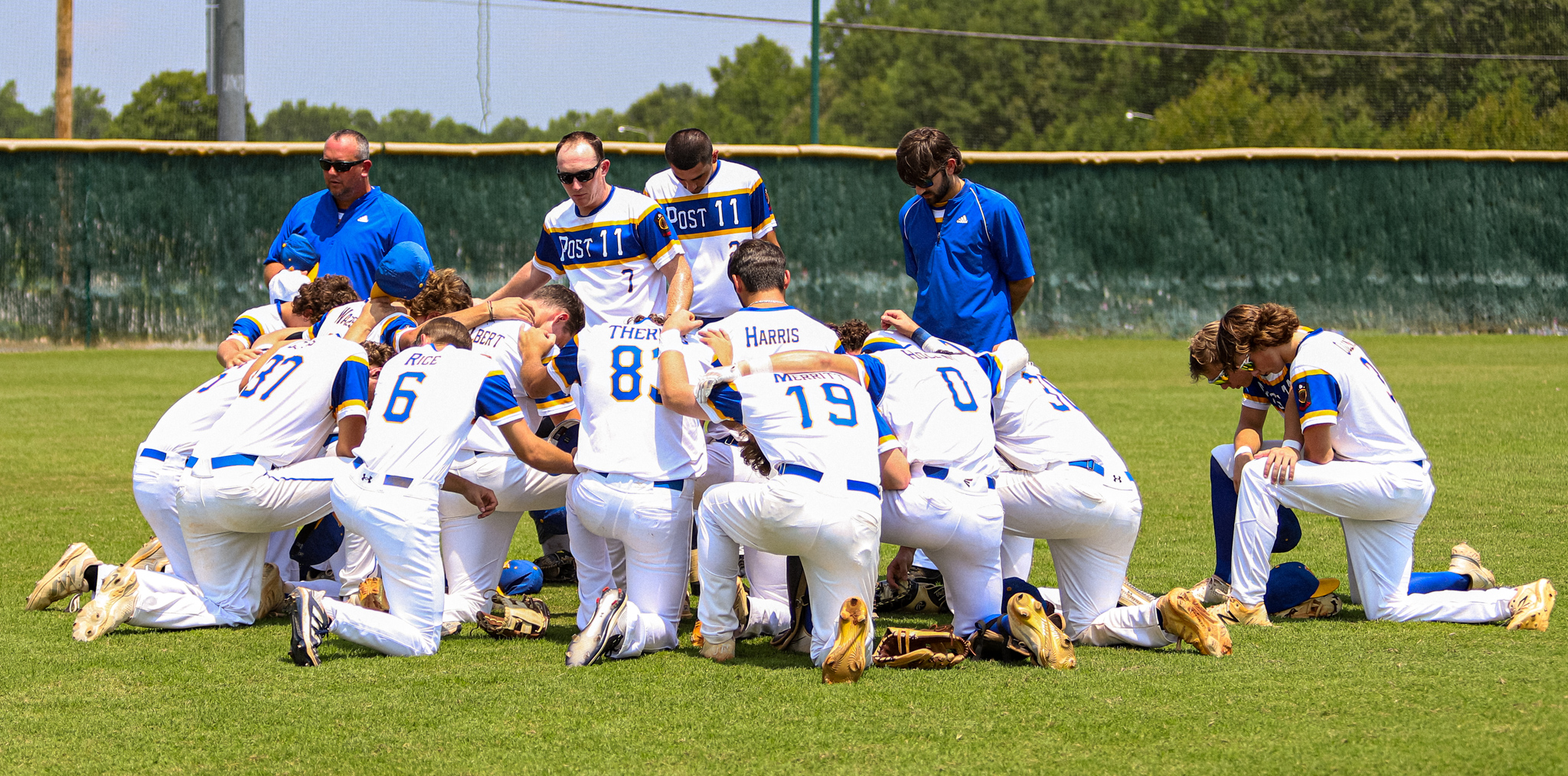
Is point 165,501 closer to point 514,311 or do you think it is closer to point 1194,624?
point 514,311

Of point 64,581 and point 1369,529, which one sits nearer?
point 1369,529

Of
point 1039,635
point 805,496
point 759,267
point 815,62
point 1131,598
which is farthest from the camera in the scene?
point 815,62

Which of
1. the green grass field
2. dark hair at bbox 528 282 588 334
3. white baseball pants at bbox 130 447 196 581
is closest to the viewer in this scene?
the green grass field

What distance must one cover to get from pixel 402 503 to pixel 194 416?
1642 millimetres

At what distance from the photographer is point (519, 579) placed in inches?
276

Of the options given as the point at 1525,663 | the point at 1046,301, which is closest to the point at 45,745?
the point at 1525,663

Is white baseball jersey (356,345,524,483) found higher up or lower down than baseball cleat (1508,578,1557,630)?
higher up

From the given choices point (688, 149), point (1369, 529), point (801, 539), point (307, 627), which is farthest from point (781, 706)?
point (688, 149)

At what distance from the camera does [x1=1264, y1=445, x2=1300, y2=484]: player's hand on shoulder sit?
5996 mm

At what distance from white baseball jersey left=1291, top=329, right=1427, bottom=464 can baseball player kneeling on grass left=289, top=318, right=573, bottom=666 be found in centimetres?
371

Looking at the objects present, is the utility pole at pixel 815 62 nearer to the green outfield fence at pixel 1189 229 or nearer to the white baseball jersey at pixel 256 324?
the green outfield fence at pixel 1189 229

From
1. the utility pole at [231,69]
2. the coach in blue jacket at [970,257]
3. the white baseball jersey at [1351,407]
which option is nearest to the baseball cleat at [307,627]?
the coach in blue jacket at [970,257]

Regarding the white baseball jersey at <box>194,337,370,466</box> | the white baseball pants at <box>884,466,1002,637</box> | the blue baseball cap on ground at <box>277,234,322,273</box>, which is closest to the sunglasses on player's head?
the white baseball pants at <box>884,466,1002,637</box>

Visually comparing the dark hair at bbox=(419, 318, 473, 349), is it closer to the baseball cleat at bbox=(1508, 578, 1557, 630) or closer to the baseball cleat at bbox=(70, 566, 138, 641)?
the baseball cleat at bbox=(70, 566, 138, 641)
